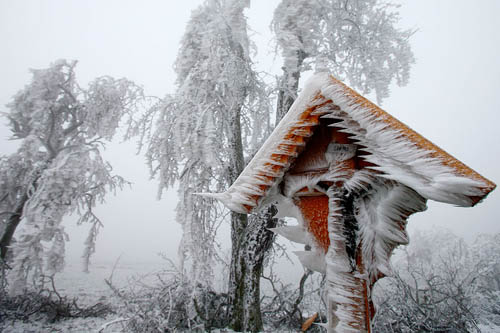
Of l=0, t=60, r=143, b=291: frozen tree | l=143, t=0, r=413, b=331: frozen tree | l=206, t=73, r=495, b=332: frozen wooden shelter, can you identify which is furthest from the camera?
l=0, t=60, r=143, b=291: frozen tree

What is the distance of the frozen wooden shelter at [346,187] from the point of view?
4.50ft

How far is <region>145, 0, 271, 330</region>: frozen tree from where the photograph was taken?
4578 millimetres

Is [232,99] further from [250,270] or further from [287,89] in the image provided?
[250,270]

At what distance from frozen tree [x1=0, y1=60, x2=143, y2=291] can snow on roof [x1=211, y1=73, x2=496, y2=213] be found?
6.92m

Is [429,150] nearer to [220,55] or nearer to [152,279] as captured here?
[220,55]

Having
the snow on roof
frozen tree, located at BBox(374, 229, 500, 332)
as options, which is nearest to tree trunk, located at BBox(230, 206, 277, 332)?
frozen tree, located at BBox(374, 229, 500, 332)

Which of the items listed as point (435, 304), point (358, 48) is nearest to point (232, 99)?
point (358, 48)

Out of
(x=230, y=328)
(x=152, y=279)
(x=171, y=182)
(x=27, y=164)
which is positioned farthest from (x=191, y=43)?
(x=27, y=164)

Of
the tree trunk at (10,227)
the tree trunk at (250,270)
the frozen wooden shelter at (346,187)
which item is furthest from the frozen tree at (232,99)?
the tree trunk at (10,227)

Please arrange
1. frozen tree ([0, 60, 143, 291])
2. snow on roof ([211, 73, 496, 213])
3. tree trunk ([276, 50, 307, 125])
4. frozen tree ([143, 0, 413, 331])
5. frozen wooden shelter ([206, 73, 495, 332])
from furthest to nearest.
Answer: frozen tree ([0, 60, 143, 291]) < tree trunk ([276, 50, 307, 125]) < frozen tree ([143, 0, 413, 331]) < frozen wooden shelter ([206, 73, 495, 332]) < snow on roof ([211, 73, 496, 213])

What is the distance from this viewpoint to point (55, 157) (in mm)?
8406

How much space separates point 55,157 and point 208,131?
7.34 m

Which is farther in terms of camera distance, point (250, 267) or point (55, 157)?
point (55, 157)

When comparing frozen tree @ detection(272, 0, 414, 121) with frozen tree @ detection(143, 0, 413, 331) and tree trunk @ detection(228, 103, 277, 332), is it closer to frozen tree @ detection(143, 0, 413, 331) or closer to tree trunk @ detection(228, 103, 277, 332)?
frozen tree @ detection(143, 0, 413, 331)
